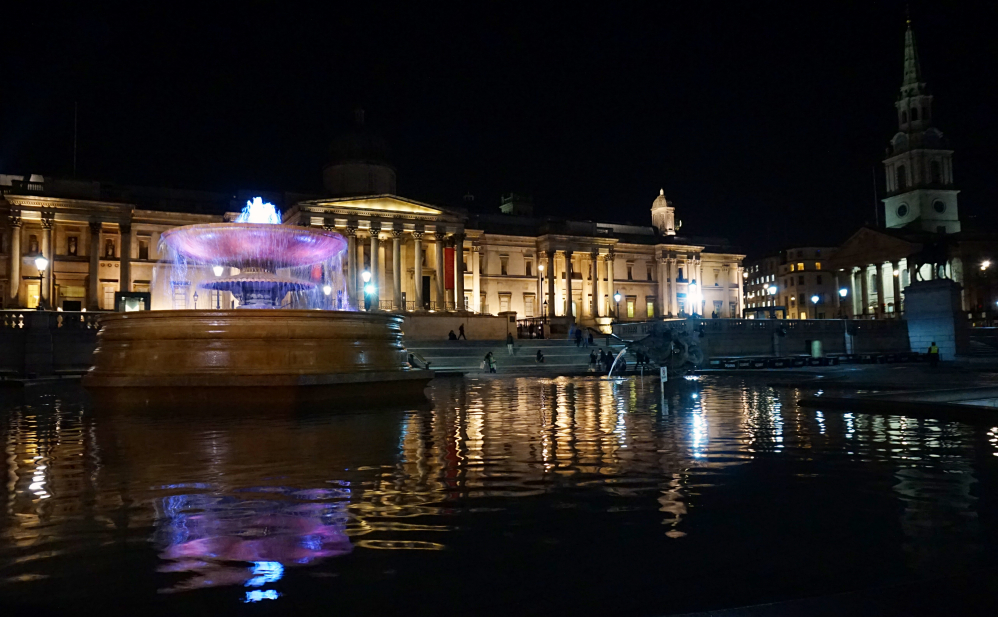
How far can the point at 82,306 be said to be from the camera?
1866 inches

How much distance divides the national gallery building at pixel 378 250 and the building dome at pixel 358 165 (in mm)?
79

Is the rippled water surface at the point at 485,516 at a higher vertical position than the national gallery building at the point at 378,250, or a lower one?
lower

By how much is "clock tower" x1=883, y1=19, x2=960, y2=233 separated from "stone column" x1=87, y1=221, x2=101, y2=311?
78.4 metres

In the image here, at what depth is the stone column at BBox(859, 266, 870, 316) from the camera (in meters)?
69.0

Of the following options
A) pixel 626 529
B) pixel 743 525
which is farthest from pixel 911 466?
pixel 626 529

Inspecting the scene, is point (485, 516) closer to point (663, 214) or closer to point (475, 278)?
point (475, 278)

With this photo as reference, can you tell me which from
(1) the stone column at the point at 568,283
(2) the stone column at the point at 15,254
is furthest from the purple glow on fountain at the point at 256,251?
(1) the stone column at the point at 568,283

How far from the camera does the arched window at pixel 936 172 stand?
76.8 m

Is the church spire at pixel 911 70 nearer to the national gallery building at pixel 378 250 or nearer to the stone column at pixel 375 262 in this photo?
the national gallery building at pixel 378 250

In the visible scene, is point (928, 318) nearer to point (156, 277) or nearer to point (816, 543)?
point (816, 543)

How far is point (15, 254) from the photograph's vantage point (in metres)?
43.1

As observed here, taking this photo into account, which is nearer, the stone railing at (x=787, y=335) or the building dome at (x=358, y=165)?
the stone railing at (x=787, y=335)

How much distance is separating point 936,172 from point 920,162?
2.41m

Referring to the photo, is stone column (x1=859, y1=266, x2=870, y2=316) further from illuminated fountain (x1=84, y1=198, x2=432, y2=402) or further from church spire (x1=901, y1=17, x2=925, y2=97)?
illuminated fountain (x1=84, y1=198, x2=432, y2=402)
